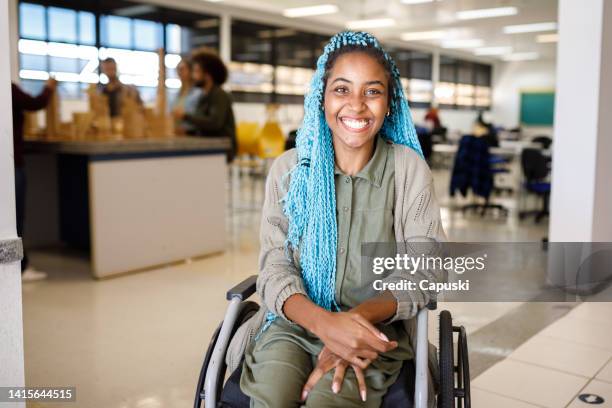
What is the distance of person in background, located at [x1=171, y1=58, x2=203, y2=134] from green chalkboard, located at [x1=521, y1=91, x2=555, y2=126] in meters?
17.2

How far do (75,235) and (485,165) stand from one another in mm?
4096

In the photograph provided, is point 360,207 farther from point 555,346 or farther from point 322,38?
point 322,38

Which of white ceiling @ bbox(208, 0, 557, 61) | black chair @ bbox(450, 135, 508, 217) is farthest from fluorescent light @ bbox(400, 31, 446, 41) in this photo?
black chair @ bbox(450, 135, 508, 217)

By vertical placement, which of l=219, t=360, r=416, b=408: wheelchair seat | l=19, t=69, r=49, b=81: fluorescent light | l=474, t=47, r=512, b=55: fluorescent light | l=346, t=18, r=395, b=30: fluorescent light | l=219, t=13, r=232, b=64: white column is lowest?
l=219, t=360, r=416, b=408: wheelchair seat

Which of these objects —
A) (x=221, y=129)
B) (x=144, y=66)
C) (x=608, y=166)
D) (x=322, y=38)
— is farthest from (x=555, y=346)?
(x=322, y=38)

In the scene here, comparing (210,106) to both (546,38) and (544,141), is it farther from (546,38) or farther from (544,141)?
(546,38)

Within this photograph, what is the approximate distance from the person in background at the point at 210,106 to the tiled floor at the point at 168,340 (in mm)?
1074

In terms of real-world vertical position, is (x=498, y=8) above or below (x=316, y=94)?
above

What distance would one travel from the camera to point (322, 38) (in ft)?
44.6

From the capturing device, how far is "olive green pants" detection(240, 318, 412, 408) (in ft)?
4.28

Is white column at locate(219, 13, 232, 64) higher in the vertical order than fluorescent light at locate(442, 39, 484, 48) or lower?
lower

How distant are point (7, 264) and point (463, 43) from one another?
50.4 feet

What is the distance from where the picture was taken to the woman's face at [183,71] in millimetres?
5020

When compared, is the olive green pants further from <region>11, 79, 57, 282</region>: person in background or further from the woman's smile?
<region>11, 79, 57, 282</region>: person in background
